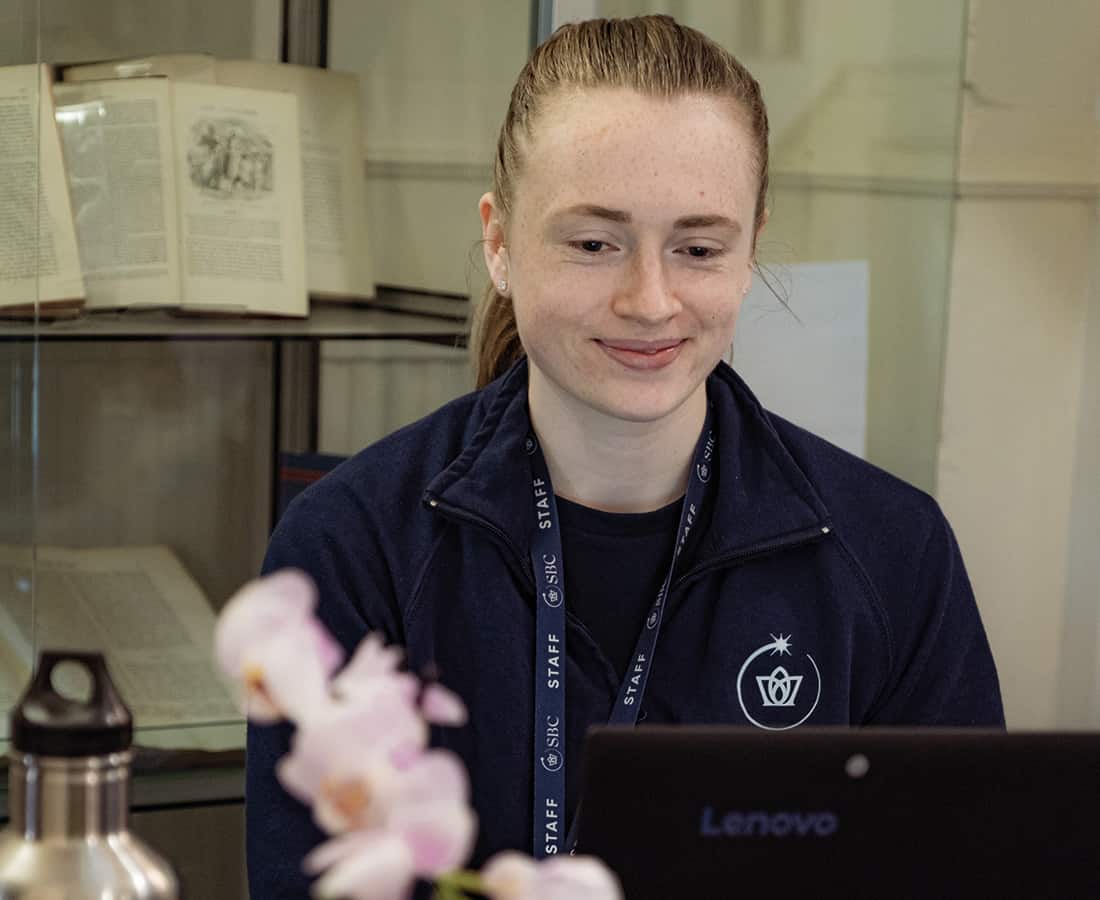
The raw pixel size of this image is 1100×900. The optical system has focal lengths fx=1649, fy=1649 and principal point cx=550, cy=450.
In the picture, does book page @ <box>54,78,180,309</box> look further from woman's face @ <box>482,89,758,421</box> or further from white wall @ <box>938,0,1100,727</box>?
white wall @ <box>938,0,1100,727</box>

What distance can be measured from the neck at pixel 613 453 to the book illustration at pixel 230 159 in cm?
79

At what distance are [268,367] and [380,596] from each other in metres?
0.84

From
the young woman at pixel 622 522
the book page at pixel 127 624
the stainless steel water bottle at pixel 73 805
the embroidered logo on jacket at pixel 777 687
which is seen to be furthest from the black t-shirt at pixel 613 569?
the stainless steel water bottle at pixel 73 805

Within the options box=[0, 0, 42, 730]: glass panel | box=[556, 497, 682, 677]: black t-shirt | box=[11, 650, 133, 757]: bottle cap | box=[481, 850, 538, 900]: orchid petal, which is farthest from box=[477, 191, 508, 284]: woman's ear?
box=[481, 850, 538, 900]: orchid petal

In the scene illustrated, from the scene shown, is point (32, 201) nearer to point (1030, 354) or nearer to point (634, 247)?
point (634, 247)

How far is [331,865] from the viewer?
531 millimetres

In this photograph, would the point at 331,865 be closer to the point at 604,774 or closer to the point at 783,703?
the point at 604,774

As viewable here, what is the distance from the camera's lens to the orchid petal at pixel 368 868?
19.9 inches

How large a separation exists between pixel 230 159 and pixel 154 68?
6.1 inches

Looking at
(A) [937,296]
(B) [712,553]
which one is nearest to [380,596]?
(B) [712,553]

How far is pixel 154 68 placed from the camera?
2203mm

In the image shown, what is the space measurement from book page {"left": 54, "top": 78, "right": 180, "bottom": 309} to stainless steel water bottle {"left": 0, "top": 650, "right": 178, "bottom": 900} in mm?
1568

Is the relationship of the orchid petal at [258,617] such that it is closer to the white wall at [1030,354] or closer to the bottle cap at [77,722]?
the bottle cap at [77,722]

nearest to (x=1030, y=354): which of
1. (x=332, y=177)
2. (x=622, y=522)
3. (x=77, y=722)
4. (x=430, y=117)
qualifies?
(x=430, y=117)
